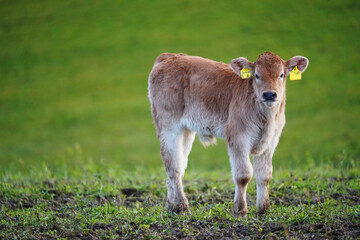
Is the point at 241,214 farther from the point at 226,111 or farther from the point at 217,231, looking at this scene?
the point at 226,111

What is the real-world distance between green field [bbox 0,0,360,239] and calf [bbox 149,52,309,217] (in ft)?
1.78

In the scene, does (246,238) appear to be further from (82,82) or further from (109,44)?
(109,44)

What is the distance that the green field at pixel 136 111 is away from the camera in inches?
310

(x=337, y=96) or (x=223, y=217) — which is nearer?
(x=223, y=217)

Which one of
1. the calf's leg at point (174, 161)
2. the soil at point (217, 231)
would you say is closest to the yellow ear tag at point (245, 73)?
the calf's leg at point (174, 161)

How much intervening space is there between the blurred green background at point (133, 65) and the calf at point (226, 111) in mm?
10828

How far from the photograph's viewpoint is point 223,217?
7.43 m

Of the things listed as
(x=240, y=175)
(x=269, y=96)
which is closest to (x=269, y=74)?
(x=269, y=96)

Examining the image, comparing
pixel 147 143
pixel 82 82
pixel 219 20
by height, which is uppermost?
pixel 219 20

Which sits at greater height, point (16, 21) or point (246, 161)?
point (16, 21)

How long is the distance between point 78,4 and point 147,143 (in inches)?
677

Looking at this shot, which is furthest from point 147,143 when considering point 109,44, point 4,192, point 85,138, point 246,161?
point 246,161

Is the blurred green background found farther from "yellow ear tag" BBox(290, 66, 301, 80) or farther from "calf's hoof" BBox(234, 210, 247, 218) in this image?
"calf's hoof" BBox(234, 210, 247, 218)

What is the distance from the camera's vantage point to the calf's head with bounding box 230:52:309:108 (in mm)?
7492
